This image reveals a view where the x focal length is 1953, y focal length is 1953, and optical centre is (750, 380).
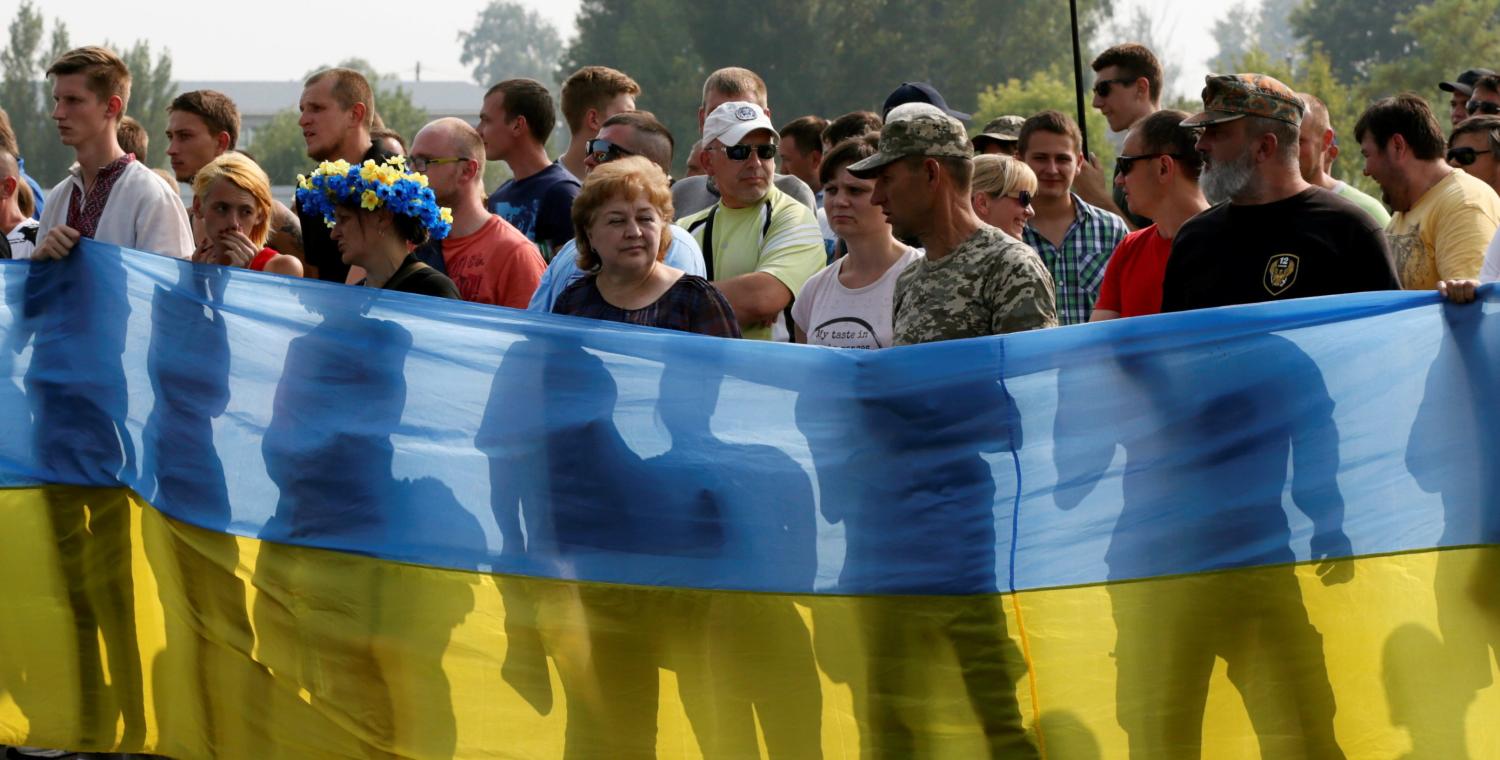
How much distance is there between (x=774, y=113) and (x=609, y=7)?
1307 centimetres

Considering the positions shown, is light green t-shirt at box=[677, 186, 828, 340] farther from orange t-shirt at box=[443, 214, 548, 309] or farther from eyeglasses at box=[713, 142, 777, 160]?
orange t-shirt at box=[443, 214, 548, 309]

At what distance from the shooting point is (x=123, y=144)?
10430mm

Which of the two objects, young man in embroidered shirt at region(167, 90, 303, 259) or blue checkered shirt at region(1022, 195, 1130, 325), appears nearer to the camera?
blue checkered shirt at region(1022, 195, 1130, 325)

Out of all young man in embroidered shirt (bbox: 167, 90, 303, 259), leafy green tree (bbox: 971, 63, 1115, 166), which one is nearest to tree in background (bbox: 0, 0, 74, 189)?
leafy green tree (bbox: 971, 63, 1115, 166)

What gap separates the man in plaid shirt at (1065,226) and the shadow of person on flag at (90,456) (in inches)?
129

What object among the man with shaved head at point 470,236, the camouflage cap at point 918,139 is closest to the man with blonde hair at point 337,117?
the man with shaved head at point 470,236

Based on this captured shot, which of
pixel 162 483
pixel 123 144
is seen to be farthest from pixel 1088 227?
pixel 123 144

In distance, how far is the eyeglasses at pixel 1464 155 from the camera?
852cm

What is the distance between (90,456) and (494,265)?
5.05 ft

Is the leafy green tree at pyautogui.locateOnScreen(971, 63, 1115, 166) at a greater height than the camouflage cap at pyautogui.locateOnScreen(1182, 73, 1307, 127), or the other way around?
the leafy green tree at pyautogui.locateOnScreen(971, 63, 1115, 166)

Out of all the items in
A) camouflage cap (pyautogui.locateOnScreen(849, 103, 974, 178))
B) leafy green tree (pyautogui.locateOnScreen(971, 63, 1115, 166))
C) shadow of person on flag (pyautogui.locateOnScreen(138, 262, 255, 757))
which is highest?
leafy green tree (pyautogui.locateOnScreen(971, 63, 1115, 166))

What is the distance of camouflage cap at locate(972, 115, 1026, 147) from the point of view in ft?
26.0

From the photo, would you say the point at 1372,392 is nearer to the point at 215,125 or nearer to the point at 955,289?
the point at 955,289

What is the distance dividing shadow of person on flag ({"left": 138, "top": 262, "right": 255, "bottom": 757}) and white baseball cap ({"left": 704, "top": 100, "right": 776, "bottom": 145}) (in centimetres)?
203
